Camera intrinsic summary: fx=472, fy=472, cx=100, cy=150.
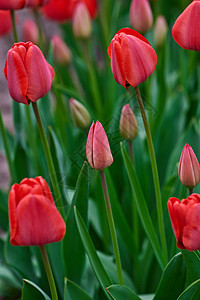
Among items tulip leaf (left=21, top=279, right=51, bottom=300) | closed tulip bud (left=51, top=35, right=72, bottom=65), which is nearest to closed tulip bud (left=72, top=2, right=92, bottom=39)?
closed tulip bud (left=51, top=35, right=72, bottom=65)

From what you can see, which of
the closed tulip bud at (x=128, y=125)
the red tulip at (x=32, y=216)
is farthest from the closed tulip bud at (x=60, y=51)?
the red tulip at (x=32, y=216)

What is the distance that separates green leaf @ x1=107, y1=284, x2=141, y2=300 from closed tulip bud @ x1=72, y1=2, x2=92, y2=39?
2.42 ft

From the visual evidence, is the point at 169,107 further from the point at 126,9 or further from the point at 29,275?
the point at 126,9

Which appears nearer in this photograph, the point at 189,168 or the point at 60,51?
the point at 189,168

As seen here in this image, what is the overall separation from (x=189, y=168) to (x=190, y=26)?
0.54 ft

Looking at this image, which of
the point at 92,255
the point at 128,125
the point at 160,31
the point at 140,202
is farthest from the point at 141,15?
the point at 92,255

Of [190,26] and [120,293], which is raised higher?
[190,26]

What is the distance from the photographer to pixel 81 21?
3.80 ft

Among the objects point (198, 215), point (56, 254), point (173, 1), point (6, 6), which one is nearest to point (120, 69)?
point (198, 215)

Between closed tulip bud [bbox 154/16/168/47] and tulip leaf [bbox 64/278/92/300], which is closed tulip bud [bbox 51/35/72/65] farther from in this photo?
tulip leaf [bbox 64/278/92/300]

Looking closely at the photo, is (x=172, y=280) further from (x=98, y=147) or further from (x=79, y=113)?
(x=79, y=113)

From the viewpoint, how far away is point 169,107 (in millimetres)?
1140

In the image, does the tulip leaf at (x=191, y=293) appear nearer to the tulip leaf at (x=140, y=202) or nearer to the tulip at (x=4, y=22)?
the tulip leaf at (x=140, y=202)

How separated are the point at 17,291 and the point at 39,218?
0.56m
